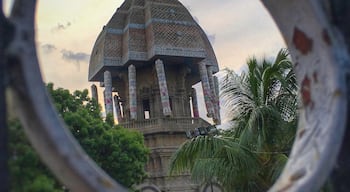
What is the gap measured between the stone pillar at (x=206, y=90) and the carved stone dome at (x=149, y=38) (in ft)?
1.64

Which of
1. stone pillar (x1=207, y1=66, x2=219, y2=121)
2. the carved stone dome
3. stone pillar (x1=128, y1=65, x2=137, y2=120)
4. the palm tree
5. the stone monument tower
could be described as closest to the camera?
the palm tree

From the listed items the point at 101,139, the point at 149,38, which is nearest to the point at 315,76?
the point at 101,139

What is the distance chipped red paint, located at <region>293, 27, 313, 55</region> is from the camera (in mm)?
3531

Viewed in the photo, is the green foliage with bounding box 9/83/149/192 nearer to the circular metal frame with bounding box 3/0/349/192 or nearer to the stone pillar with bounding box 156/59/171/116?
the stone pillar with bounding box 156/59/171/116

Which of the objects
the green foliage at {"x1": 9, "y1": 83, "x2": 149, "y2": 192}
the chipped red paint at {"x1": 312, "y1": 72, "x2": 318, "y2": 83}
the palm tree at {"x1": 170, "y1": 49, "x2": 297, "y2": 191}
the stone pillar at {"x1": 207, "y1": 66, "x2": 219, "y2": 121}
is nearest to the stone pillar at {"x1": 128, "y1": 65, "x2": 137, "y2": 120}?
the stone pillar at {"x1": 207, "y1": 66, "x2": 219, "y2": 121}

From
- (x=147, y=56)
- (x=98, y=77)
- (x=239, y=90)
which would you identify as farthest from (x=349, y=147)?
(x=98, y=77)

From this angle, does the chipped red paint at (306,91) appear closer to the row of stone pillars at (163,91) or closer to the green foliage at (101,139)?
the green foliage at (101,139)

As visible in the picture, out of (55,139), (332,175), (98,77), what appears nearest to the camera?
(55,139)

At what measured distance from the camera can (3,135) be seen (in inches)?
112

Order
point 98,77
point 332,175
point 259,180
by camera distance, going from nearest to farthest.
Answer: point 332,175
point 259,180
point 98,77

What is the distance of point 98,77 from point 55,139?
24.0 metres

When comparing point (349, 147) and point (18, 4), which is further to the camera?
point (349, 147)

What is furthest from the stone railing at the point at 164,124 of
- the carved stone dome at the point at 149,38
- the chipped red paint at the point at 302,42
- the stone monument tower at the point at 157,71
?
the chipped red paint at the point at 302,42

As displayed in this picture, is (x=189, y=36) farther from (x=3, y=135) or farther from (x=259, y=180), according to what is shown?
(x=3, y=135)
